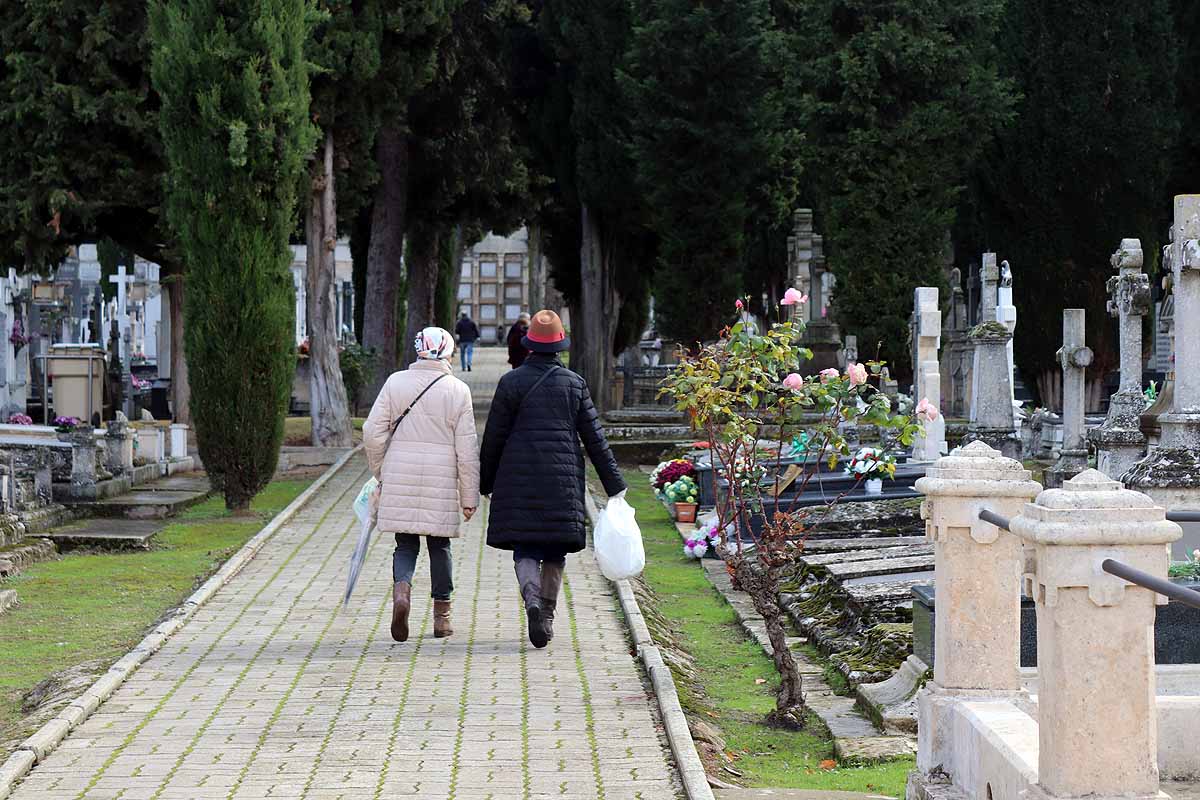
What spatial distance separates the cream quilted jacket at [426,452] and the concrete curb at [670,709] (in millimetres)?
1217

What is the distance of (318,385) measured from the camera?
25.1m

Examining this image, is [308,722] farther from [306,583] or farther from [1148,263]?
[1148,263]

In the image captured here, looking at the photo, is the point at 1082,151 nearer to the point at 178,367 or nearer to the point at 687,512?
the point at 178,367

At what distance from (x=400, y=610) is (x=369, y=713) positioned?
1680mm

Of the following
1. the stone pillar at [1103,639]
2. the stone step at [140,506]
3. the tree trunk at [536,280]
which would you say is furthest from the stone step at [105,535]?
the tree trunk at [536,280]

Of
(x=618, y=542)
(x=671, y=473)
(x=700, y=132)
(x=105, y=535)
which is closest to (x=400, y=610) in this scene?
(x=618, y=542)

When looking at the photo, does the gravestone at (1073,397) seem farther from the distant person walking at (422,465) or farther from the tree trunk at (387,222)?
the tree trunk at (387,222)

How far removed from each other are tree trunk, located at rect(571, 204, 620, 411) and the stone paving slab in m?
21.0

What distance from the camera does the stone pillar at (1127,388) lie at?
642 inches

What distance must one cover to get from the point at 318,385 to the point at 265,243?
7945 millimetres

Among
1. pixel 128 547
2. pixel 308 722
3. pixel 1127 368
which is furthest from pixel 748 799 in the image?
pixel 1127 368

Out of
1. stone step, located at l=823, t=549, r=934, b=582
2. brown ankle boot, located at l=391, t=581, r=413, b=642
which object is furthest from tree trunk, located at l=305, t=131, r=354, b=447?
brown ankle boot, located at l=391, t=581, r=413, b=642

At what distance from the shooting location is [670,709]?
24.5ft

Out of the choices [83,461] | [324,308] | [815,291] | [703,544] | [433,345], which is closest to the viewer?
[433,345]
